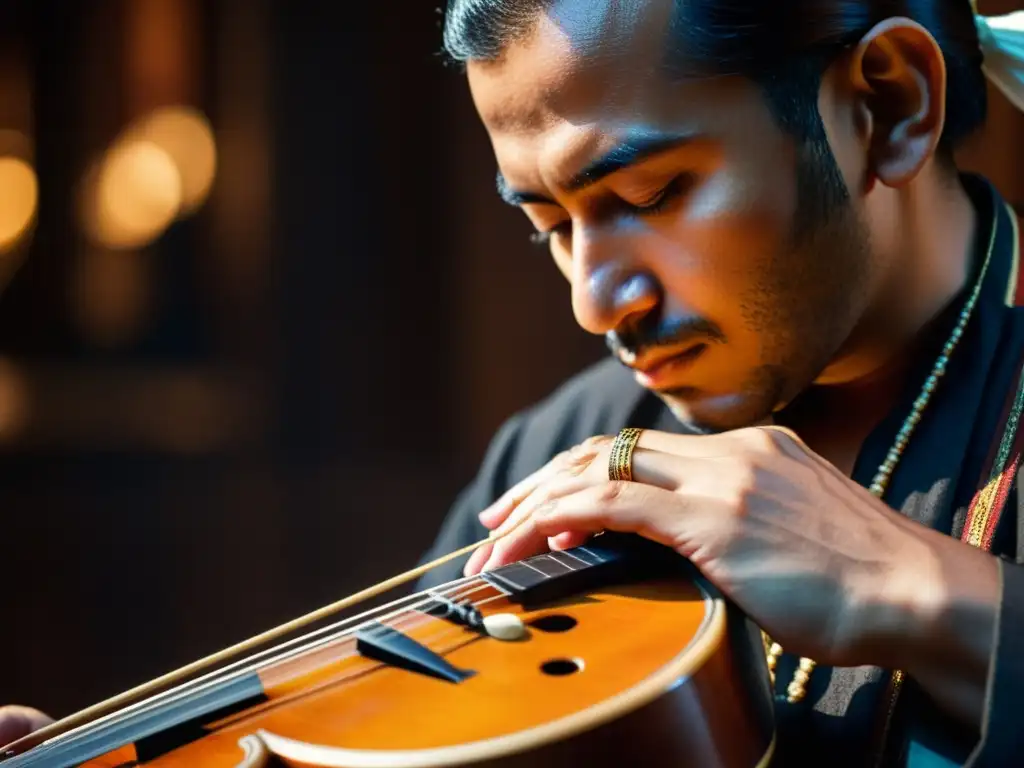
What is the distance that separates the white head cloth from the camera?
119 cm

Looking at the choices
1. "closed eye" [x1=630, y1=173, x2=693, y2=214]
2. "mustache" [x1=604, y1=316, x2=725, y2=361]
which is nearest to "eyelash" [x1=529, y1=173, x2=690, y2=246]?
"closed eye" [x1=630, y1=173, x2=693, y2=214]

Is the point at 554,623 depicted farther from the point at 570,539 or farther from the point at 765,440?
the point at 765,440

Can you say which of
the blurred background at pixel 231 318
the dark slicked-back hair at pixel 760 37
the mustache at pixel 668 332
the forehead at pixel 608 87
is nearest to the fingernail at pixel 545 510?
the mustache at pixel 668 332

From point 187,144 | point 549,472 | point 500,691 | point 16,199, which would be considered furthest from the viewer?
point 187,144

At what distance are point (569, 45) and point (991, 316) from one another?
0.52 meters

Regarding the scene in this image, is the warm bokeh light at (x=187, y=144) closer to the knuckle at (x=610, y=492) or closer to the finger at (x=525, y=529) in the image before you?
the finger at (x=525, y=529)

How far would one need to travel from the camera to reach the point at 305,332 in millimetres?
2838

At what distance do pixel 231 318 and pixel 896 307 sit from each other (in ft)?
6.76

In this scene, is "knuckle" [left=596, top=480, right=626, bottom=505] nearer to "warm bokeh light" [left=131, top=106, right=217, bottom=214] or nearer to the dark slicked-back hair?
the dark slicked-back hair

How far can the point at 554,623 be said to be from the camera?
2.60 ft

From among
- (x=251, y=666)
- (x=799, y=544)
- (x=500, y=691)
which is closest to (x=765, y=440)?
(x=799, y=544)

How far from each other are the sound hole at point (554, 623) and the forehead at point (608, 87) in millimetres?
431

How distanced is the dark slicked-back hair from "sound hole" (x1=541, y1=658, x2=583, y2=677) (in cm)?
56

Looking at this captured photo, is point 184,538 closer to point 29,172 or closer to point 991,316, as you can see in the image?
point 29,172
